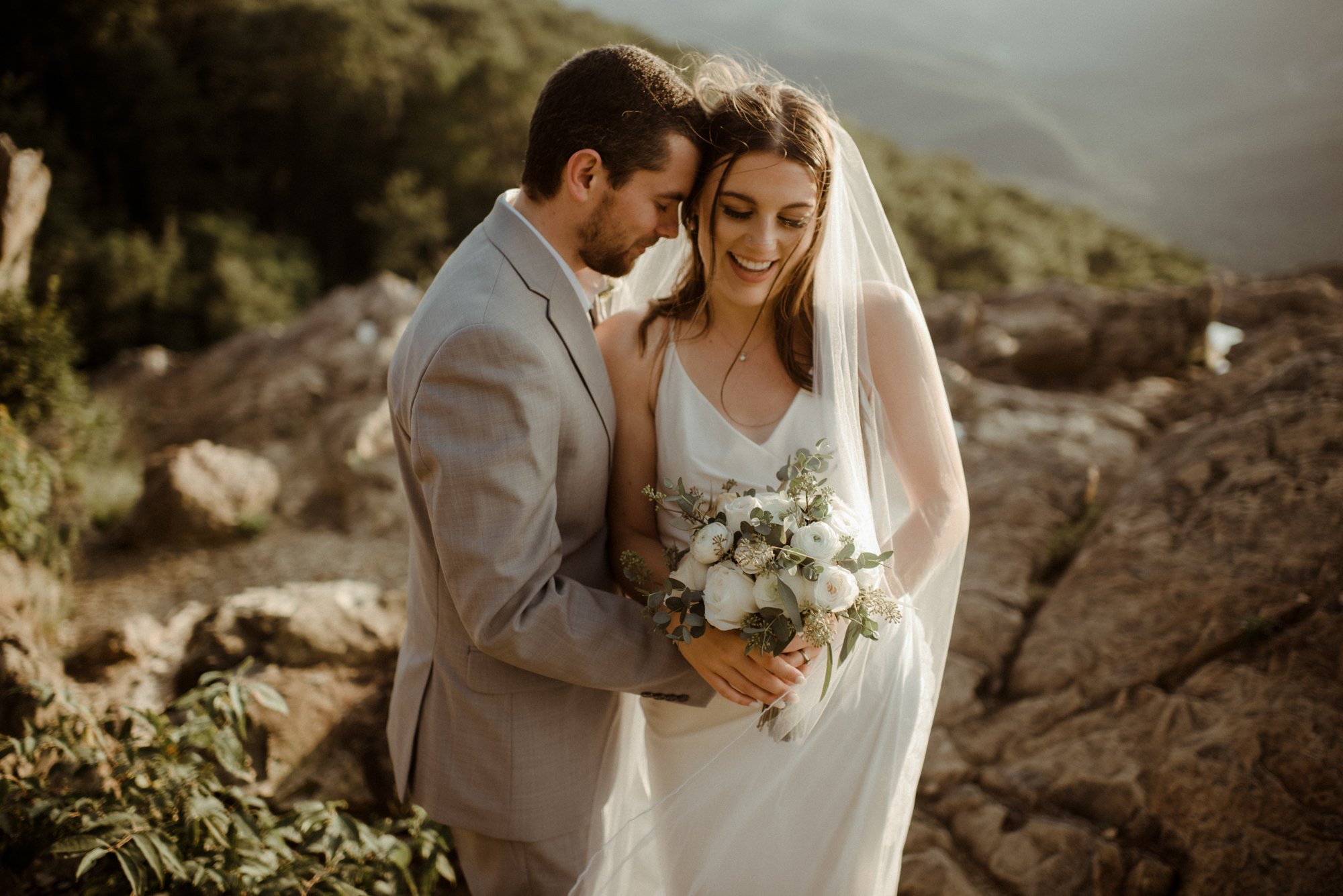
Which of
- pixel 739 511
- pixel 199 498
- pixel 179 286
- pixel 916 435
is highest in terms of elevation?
pixel 916 435

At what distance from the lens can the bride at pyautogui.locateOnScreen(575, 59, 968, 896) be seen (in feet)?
6.84

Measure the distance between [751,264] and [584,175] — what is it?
0.57m

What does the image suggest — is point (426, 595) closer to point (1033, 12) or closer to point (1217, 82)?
point (1217, 82)

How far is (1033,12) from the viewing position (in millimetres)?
73500

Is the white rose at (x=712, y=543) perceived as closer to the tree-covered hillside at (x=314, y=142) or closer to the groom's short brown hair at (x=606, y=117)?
the groom's short brown hair at (x=606, y=117)

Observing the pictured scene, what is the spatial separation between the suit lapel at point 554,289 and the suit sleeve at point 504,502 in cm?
17

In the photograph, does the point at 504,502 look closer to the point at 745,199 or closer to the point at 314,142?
the point at 745,199

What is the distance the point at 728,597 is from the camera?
5.44 feet

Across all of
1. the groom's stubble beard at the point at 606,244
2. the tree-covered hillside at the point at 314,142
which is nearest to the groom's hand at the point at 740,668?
the groom's stubble beard at the point at 606,244

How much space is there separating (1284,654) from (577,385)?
9.42 ft

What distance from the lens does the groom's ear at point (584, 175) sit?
202 cm

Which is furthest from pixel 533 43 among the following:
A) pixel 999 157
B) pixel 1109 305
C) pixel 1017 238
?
pixel 999 157

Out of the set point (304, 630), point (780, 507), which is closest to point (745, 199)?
point (780, 507)


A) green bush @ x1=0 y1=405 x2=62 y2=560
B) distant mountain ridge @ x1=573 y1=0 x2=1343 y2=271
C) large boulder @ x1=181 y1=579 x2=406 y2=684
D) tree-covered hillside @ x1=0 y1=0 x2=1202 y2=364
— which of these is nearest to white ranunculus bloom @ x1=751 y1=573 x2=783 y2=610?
distant mountain ridge @ x1=573 y1=0 x2=1343 y2=271
